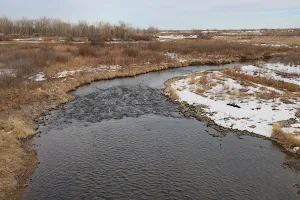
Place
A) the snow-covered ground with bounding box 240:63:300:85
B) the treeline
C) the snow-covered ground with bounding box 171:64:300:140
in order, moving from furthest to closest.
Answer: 1. the treeline
2. the snow-covered ground with bounding box 240:63:300:85
3. the snow-covered ground with bounding box 171:64:300:140

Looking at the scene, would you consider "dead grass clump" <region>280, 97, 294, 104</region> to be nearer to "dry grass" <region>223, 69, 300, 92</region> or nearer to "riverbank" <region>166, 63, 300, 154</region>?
"riverbank" <region>166, 63, 300, 154</region>

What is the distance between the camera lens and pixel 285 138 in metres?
19.9

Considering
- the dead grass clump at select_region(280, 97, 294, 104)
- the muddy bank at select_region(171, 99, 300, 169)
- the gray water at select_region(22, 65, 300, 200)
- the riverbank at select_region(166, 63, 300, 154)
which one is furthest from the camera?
the dead grass clump at select_region(280, 97, 294, 104)

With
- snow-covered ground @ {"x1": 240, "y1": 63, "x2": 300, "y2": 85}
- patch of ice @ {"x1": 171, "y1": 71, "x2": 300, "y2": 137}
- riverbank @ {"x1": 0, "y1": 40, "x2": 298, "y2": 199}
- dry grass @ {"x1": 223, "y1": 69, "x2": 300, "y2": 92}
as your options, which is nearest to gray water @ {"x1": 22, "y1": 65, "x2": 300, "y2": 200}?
riverbank @ {"x1": 0, "y1": 40, "x2": 298, "y2": 199}

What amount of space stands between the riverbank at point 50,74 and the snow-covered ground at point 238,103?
44.4ft

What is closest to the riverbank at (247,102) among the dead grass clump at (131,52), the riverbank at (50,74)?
the riverbank at (50,74)

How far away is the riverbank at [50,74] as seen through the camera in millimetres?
17156

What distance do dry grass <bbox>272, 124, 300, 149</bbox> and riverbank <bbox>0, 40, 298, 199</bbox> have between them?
16.9 metres

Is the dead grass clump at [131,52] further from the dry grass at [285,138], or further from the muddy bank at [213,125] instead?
the dry grass at [285,138]

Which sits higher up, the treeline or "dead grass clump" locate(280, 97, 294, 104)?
the treeline

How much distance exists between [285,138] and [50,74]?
3157 cm

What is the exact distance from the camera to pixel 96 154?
18.2 meters

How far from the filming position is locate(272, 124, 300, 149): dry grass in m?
19.0

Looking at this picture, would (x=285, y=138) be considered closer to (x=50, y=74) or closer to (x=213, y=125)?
(x=213, y=125)
